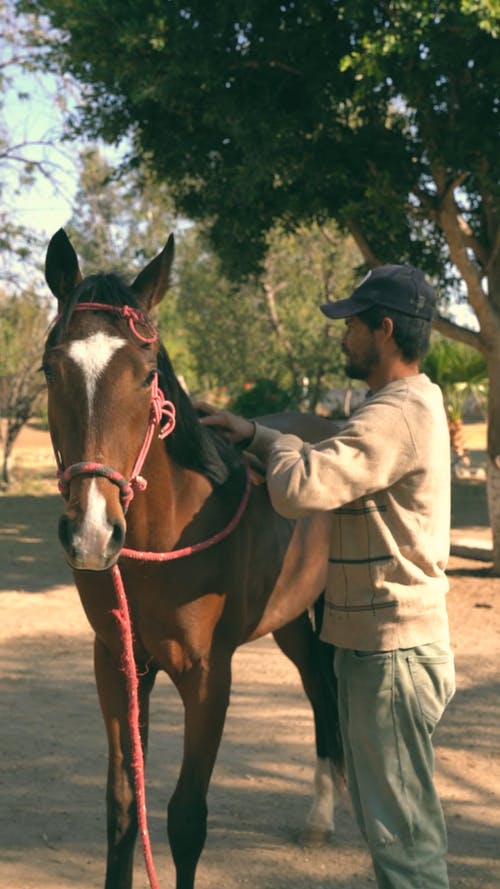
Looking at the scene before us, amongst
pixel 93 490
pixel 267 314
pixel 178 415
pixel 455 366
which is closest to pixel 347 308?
pixel 178 415

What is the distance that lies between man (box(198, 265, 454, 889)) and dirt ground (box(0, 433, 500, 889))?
1393mm

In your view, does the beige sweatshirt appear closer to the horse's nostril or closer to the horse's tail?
the horse's nostril

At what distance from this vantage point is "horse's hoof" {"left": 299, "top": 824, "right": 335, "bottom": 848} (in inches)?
160

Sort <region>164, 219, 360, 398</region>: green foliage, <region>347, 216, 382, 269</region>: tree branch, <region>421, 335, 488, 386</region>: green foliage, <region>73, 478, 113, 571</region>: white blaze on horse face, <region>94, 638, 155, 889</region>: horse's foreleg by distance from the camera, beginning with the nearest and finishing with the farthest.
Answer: <region>73, 478, 113, 571</region>: white blaze on horse face → <region>94, 638, 155, 889</region>: horse's foreleg → <region>347, 216, 382, 269</region>: tree branch → <region>421, 335, 488, 386</region>: green foliage → <region>164, 219, 360, 398</region>: green foliage

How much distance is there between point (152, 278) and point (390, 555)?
1.06 metres

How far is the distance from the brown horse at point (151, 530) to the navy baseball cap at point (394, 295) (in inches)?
22.5

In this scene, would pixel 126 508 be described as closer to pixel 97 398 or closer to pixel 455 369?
pixel 97 398

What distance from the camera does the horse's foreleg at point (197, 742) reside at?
3.06m

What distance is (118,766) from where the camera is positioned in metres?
3.19

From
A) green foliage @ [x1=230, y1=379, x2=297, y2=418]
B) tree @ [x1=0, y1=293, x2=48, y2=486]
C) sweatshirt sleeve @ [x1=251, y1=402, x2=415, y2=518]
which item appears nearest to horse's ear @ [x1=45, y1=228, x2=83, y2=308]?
sweatshirt sleeve @ [x1=251, y1=402, x2=415, y2=518]

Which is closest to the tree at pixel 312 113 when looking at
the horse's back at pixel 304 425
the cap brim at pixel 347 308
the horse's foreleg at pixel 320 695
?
the horse's back at pixel 304 425

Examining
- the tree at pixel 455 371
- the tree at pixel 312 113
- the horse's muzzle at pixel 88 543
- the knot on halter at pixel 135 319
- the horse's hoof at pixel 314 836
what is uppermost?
the tree at pixel 312 113

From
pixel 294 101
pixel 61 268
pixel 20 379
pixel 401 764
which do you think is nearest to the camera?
pixel 401 764

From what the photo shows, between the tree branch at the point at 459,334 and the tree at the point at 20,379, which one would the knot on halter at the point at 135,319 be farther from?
the tree at the point at 20,379
